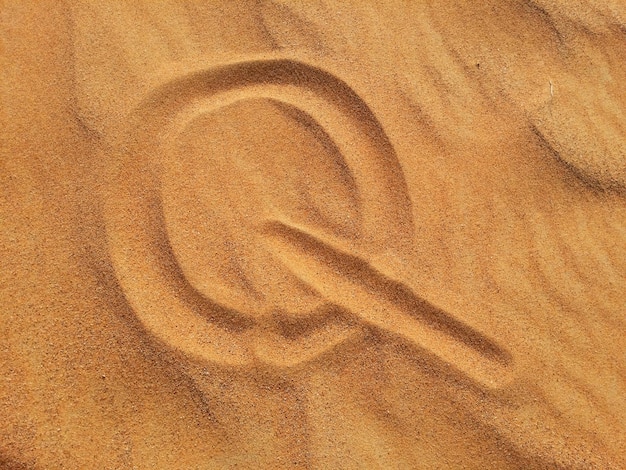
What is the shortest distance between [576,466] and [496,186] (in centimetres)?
139

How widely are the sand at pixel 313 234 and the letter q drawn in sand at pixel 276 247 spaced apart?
0.04ft

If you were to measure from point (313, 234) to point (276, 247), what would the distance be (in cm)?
20

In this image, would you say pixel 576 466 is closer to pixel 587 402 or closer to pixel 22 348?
pixel 587 402

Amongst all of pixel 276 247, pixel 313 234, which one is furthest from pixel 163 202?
pixel 313 234

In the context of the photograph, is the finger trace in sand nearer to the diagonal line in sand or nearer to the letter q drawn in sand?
the letter q drawn in sand

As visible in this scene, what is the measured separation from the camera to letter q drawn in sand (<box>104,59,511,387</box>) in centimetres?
240

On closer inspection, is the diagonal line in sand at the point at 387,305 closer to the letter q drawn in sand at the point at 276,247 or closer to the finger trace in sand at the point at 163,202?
the letter q drawn in sand at the point at 276,247

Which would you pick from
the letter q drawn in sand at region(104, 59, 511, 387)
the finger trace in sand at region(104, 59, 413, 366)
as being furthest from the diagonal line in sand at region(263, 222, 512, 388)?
the finger trace in sand at region(104, 59, 413, 366)

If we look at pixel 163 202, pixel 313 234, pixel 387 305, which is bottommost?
pixel 387 305

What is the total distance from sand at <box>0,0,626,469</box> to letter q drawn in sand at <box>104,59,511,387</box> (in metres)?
0.01

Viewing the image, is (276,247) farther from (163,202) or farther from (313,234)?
(163,202)

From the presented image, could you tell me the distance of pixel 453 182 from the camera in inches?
103

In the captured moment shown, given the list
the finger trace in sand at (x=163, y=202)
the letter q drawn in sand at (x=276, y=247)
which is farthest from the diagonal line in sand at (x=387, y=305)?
the finger trace in sand at (x=163, y=202)

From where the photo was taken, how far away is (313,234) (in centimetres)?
253
